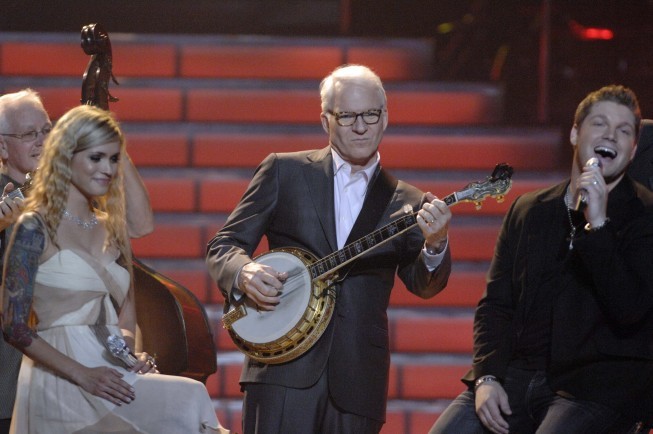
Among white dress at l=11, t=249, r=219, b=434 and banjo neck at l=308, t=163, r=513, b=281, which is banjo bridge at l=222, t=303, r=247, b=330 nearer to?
banjo neck at l=308, t=163, r=513, b=281

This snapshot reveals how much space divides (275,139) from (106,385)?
3.37 m

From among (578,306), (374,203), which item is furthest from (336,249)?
(578,306)

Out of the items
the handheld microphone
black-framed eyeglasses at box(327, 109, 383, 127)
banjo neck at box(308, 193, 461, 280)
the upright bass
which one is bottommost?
the upright bass

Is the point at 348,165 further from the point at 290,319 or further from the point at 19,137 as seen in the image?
the point at 19,137

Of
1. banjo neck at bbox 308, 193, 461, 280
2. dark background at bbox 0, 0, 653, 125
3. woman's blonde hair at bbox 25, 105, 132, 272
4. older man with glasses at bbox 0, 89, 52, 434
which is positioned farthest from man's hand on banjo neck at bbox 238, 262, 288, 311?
dark background at bbox 0, 0, 653, 125

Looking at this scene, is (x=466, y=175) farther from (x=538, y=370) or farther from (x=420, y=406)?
(x=538, y=370)

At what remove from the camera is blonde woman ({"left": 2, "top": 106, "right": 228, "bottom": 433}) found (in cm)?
334

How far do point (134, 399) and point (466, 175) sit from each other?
3483 millimetres

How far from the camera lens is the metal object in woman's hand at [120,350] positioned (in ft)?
11.3

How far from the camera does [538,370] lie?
3.66 metres

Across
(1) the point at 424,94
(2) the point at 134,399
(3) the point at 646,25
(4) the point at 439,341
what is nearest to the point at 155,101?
(1) the point at 424,94

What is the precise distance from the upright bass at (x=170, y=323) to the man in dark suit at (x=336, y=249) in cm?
28

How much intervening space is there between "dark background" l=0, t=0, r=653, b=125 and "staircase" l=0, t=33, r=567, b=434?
0.91 feet

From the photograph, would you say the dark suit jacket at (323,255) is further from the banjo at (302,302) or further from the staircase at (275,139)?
the staircase at (275,139)
